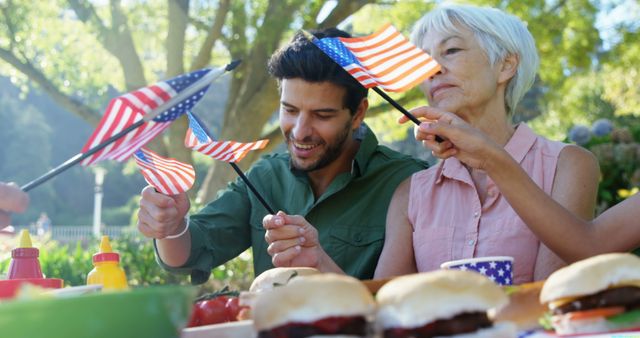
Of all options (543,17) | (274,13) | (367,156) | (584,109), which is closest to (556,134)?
(584,109)

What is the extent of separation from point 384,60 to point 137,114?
0.87 meters

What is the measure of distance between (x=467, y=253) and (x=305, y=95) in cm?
96

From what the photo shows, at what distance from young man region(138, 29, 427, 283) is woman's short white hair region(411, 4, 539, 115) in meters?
0.52

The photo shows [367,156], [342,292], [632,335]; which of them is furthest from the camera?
[367,156]

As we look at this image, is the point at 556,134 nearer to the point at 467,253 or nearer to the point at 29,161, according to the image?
the point at 467,253

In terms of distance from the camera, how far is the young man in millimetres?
3240

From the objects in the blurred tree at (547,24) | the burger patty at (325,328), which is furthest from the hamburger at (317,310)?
the blurred tree at (547,24)

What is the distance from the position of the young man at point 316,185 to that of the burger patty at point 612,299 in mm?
1758

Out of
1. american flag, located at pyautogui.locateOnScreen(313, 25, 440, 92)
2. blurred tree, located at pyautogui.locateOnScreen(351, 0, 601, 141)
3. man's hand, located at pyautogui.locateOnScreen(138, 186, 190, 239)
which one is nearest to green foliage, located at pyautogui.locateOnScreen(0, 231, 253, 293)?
blurred tree, located at pyautogui.locateOnScreen(351, 0, 601, 141)

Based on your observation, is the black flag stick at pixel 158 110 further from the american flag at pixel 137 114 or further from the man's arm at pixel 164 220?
the man's arm at pixel 164 220

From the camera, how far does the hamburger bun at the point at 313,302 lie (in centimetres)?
133

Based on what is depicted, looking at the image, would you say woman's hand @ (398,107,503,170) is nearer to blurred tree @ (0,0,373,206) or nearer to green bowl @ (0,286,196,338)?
green bowl @ (0,286,196,338)

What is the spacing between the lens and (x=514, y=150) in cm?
281

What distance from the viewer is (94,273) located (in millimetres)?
2318
